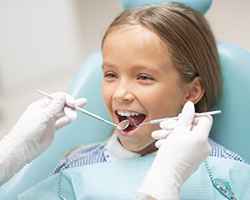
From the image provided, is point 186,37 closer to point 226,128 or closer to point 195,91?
point 195,91

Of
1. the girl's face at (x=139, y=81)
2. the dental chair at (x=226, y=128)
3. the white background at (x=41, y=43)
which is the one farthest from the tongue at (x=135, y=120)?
the white background at (x=41, y=43)

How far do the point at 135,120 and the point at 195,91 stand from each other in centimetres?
21

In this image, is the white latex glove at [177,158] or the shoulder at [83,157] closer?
the white latex glove at [177,158]

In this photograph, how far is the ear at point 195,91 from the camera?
1.28 m

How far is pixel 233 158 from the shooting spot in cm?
126

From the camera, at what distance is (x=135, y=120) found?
4.00 ft

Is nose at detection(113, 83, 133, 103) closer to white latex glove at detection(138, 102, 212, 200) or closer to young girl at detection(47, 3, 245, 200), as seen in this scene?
young girl at detection(47, 3, 245, 200)

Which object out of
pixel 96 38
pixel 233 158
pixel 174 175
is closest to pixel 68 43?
pixel 96 38

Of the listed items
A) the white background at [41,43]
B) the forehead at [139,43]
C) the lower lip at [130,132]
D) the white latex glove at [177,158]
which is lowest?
the white background at [41,43]

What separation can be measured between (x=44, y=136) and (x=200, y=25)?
0.56 metres

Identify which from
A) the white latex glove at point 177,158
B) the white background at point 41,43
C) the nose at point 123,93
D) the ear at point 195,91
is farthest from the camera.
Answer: the white background at point 41,43

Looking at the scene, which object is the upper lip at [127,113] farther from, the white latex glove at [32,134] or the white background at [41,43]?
the white background at [41,43]

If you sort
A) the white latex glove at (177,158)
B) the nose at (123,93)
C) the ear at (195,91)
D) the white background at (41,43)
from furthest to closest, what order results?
the white background at (41,43), the ear at (195,91), the nose at (123,93), the white latex glove at (177,158)

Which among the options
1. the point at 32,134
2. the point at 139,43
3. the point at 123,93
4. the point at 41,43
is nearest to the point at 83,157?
the point at 32,134
